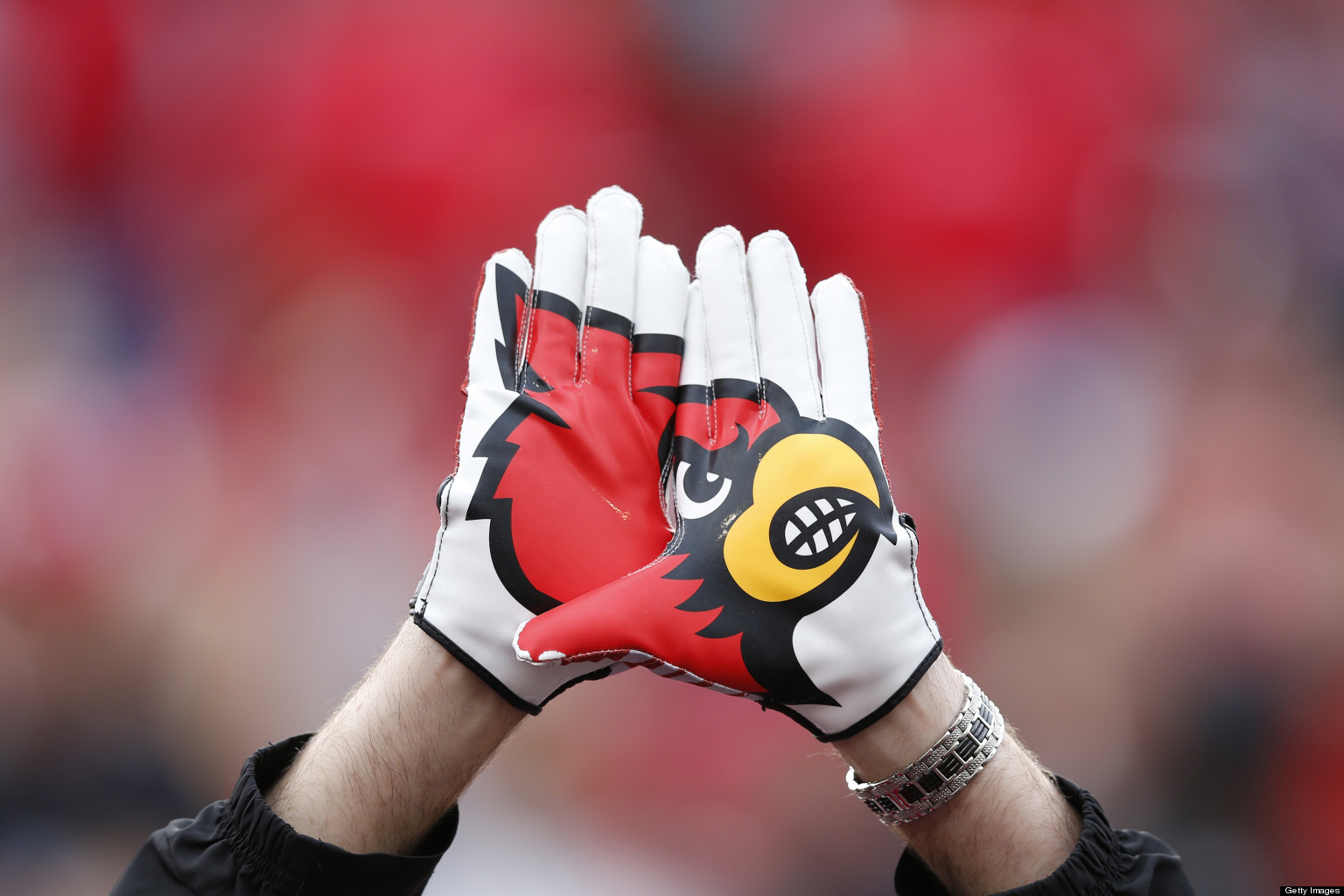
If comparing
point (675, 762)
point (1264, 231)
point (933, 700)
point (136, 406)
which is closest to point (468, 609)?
point (933, 700)

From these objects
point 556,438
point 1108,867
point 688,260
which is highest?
point 688,260

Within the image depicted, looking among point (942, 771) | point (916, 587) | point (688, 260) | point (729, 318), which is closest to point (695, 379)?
point (729, 318)

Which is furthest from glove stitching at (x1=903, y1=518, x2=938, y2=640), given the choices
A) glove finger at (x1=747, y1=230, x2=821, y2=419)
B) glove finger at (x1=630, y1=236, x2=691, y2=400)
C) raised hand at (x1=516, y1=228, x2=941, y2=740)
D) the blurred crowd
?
the blurred crowd

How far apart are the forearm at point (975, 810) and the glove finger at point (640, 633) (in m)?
0.13

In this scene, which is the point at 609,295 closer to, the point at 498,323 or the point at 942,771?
the point at 498,323

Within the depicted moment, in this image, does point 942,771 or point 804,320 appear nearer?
point 942,771

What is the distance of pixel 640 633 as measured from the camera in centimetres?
73

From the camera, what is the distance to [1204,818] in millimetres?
1683

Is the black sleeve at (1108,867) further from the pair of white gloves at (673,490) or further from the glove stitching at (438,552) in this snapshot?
the glove stitching at (438,552)

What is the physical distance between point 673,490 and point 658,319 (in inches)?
7.3

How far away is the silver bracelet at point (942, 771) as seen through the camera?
722 mm

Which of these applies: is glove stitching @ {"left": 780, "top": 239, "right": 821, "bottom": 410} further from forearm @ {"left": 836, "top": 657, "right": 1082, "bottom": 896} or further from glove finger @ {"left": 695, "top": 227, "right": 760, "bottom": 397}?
forearm @ {"left": 836, "top": 657, "right": 1082, "bottom": 896}

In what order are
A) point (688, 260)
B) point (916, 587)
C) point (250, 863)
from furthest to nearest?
point (688, 260) → point (916, 587) → point (250, 863)

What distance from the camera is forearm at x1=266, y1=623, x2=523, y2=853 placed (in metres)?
0.72
